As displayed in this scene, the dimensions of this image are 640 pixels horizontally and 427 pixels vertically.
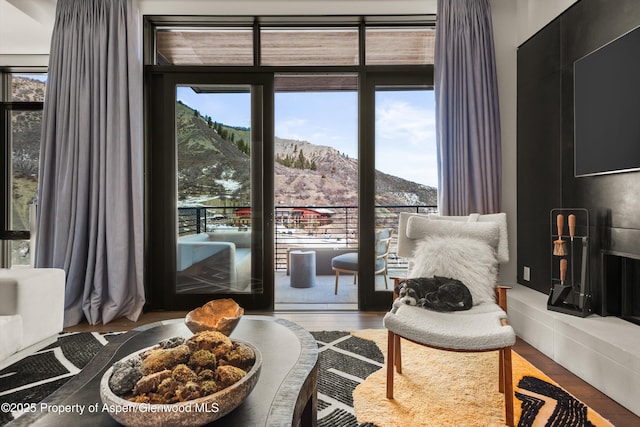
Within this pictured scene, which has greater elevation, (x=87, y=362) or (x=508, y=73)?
(x=508, y=73)

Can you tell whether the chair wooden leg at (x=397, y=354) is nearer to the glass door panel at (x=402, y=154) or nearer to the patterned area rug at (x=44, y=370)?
the glass door panel at (x=402, y=154)

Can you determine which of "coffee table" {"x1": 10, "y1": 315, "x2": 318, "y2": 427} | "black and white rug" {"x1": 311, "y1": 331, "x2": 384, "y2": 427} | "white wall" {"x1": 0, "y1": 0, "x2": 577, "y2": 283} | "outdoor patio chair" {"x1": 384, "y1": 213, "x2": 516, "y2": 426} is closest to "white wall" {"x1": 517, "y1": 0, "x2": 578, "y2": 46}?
"white wall" {"x1": 0, "y1": 0, "x2": 577, "y2": 283}

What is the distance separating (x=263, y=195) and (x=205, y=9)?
1736 millimetres

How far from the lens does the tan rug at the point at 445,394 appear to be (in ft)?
5.40

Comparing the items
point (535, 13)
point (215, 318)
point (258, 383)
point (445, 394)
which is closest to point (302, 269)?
point (445, 394)

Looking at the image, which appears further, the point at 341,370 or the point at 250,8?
the point at 250,8

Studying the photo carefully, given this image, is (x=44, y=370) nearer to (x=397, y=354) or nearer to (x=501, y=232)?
(x=397, y=354)

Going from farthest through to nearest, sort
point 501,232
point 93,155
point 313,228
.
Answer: point 313,228 → point 93,155 → point 501,232

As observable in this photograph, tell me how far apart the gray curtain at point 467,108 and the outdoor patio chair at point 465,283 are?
63 cm

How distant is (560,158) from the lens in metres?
2.68

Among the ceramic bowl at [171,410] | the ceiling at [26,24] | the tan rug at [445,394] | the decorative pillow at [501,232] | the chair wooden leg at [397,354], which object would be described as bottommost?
the tan rug at [445,394]

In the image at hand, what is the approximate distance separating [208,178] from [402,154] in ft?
5.98

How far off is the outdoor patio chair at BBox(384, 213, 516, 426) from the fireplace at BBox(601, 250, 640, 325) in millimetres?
597

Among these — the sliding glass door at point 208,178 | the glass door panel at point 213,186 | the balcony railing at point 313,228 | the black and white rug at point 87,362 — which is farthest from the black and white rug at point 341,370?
the balcony railing at point 313,228
